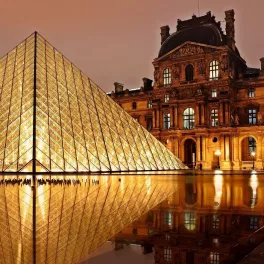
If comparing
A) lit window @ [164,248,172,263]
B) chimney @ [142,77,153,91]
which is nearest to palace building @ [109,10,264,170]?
chimney @ [142,77,153,91]

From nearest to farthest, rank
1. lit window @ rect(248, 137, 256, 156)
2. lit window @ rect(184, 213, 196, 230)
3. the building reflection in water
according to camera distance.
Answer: the building reflection in water, lit window @ rect(184, 213, 196, 230), lit window @ rect(248, 137, 256, 156)

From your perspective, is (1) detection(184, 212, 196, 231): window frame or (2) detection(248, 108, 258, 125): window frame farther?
(2) detection(248, 108, 258, 125): window frame

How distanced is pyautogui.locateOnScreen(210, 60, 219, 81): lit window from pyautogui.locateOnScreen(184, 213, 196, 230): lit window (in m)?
40.7

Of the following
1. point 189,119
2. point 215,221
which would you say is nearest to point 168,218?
point 215,221

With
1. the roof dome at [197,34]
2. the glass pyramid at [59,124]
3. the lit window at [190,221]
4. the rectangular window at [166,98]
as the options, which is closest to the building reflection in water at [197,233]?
the lit window at [190,221]

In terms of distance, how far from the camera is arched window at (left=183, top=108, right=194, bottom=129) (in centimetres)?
4681

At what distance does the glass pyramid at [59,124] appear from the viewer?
18703 millimetres

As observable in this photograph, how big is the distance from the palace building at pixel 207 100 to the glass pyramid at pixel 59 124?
1727cm

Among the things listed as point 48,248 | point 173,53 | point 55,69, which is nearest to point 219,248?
point 48,248

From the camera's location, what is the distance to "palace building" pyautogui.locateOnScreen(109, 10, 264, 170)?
43812 mm

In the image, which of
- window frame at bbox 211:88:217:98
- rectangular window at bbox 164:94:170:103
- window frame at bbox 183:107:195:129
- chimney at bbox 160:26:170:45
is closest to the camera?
window frame at bbox 211:88:217:98

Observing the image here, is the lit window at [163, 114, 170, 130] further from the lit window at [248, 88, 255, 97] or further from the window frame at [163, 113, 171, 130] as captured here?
the lit window at [248, 88, 255, 97]

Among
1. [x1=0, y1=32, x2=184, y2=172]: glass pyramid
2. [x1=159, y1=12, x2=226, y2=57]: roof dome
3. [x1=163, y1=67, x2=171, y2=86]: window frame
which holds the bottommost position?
[x1=0, y1=32, x2=184, y2=172]: glass pyramid

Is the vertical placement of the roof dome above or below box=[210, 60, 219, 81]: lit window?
above
